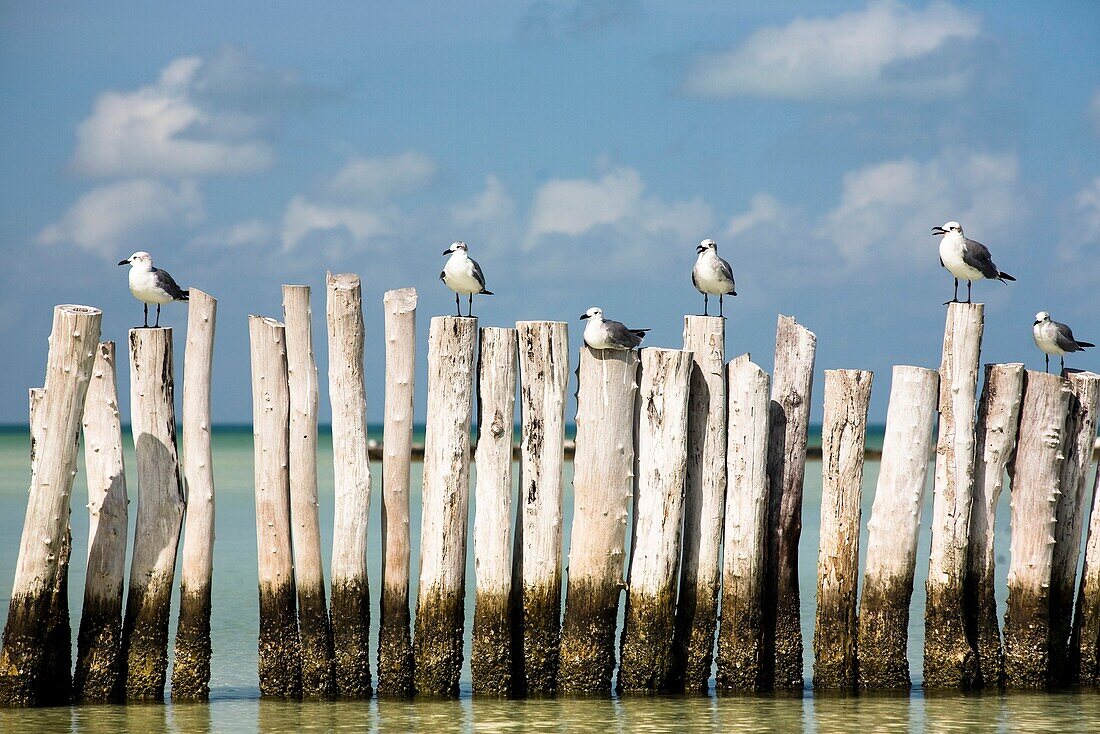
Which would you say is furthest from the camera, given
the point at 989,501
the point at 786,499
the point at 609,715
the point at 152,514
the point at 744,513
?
the point at 989,501

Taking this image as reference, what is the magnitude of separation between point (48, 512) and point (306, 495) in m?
1.74

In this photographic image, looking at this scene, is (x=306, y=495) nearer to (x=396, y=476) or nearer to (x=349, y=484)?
(x=349, y=484)

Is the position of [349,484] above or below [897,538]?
above

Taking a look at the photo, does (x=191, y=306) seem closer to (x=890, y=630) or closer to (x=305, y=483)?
(x=305, y=483)

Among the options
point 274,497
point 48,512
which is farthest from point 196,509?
point 48,512

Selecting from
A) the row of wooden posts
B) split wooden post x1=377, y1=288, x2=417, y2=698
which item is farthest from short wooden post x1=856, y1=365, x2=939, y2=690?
split wooden post x1=377, y1=288, x2=417, y2=698

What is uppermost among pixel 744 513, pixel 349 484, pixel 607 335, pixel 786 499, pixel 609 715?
pixel 607 335

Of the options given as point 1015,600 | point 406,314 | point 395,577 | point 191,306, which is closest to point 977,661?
point 1015,600

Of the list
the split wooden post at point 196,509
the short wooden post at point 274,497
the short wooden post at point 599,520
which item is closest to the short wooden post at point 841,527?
the short wooden post at point 599,520

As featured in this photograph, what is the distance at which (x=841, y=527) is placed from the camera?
924 cm

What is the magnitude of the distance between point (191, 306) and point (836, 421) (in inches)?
189

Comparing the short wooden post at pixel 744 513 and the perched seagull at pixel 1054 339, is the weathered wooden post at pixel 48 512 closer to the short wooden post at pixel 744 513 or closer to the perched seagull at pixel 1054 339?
the short wooden post at pixel 744 513

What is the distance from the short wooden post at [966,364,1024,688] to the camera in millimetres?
9375

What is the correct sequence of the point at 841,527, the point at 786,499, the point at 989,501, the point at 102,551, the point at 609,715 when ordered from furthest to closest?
the point at 989,501 < the point at 786,499 < the point at 841,527 < the point at 102,551 < the point at 609,715
